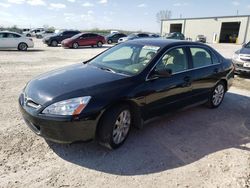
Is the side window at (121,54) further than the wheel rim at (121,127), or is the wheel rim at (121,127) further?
the side window at (121,54)

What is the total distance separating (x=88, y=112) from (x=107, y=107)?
0.29m

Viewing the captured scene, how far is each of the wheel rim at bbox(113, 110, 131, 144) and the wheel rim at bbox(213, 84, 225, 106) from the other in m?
2.74

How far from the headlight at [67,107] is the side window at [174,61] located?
4.77 ft

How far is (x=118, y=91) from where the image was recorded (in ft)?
11.1

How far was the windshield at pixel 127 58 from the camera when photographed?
12.9ft

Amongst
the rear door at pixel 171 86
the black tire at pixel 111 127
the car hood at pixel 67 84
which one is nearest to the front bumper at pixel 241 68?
the rear door at pixel 171 86

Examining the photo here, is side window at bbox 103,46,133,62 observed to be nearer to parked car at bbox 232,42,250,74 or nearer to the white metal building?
parked car at bbox 232,42,250,74

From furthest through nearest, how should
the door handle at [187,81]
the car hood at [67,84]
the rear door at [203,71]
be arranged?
the rear door at [203,71] < the door handle at [187,81] < the car hood at [67,84]

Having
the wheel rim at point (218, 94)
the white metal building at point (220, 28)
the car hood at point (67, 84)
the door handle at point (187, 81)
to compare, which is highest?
the car hood at point (67, 84)

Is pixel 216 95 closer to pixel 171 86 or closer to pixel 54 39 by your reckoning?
pixel 171 86

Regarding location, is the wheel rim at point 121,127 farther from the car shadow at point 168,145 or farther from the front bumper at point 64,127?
the front bumper at point 64,127

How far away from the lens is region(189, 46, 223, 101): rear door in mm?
4734

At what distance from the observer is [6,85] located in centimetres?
685

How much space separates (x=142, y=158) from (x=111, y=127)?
2.07 ft
